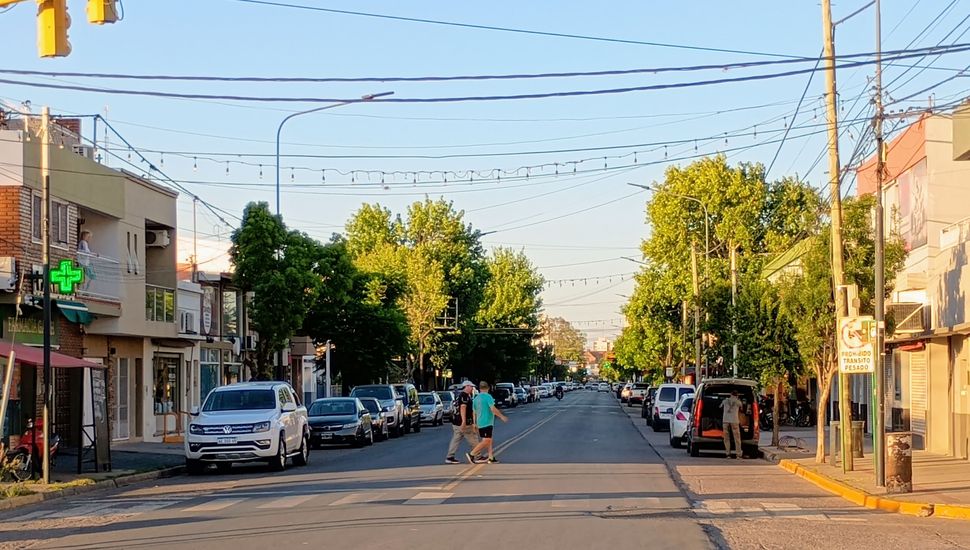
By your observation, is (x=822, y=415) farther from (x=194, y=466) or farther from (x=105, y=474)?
(x=105, y=474)

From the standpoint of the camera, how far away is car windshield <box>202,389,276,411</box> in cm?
2689

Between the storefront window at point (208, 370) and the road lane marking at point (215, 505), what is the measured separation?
27.2 m

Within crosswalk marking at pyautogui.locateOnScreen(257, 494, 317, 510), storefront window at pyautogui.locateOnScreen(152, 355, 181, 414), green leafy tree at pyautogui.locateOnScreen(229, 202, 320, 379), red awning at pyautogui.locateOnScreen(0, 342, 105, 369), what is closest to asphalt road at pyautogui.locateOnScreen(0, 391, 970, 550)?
crosswalk marking at pyautogui.locateOnScreen(257, 494, 317, 510)

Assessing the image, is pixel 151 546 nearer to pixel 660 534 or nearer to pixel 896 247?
pixel 660 534

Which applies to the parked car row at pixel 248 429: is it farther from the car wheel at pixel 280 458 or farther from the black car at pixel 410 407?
the black car at pixel 410 407

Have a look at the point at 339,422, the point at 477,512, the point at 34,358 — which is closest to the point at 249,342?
the point at 339,422

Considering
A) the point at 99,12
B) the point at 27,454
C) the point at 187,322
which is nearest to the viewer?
the point at 99,12

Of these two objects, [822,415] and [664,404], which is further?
[664,404]

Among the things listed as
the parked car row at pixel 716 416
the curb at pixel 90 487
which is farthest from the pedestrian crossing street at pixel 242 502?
the parked car row at pixel 716 416

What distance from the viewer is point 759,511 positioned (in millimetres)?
17625

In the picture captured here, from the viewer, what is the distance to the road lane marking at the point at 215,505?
58.2 feet

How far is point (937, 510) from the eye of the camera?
17.8 metres

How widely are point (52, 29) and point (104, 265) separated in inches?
871

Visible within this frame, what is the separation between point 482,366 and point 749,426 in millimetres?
67285
